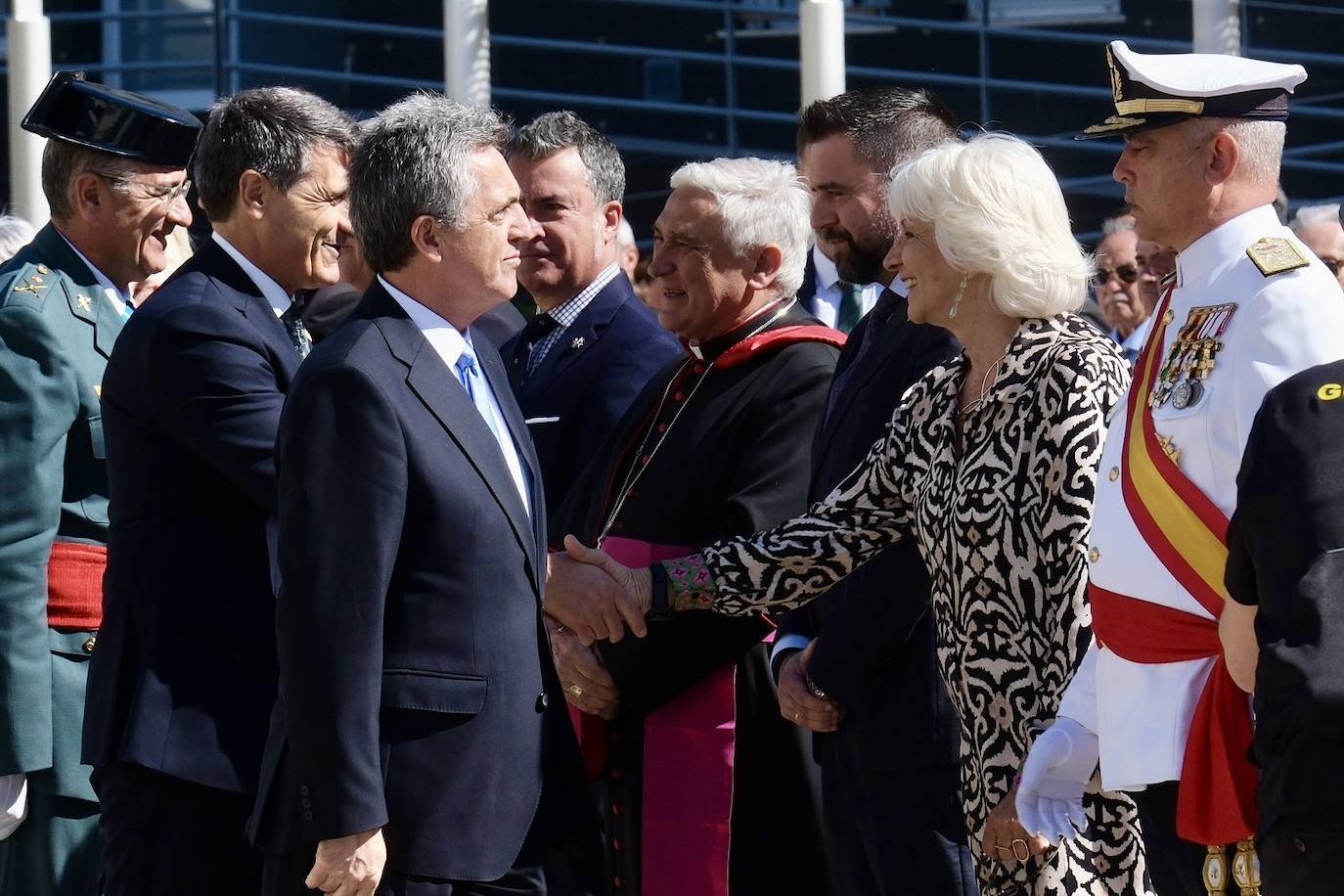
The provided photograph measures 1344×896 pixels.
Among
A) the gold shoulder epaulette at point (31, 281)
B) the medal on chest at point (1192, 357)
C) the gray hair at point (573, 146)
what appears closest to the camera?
the medal on chest at point (1192, 357)

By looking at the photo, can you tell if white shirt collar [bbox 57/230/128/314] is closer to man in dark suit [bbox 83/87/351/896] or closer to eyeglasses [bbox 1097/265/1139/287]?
man in dark suit [bbox 83/87/351/896]

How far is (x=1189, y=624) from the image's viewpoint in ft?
9.21

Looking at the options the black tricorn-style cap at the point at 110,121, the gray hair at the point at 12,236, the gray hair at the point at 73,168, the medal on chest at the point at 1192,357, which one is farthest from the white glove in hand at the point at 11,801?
the medal on chest at the point at 1192,357

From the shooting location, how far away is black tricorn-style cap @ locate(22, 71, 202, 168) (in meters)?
4.14

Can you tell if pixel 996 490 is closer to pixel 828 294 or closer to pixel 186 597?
pixel 186 597

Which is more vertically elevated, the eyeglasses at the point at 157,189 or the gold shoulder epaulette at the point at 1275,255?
the eyeglasses at the point at 157,189

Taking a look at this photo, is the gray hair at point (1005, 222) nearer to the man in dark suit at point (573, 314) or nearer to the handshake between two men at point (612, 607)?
the handshake between two men at point (612, 607)

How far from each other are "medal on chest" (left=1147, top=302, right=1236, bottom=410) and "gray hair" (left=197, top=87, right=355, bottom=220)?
1.82 meters

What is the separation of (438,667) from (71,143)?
1773 mm

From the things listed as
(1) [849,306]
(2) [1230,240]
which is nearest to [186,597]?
(2) [1230,240]

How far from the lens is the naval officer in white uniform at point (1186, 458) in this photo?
273 centimetres

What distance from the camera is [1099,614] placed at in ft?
9.79

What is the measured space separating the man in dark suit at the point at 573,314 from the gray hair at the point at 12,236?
1604 mm

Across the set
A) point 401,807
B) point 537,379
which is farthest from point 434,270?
point 537,379
